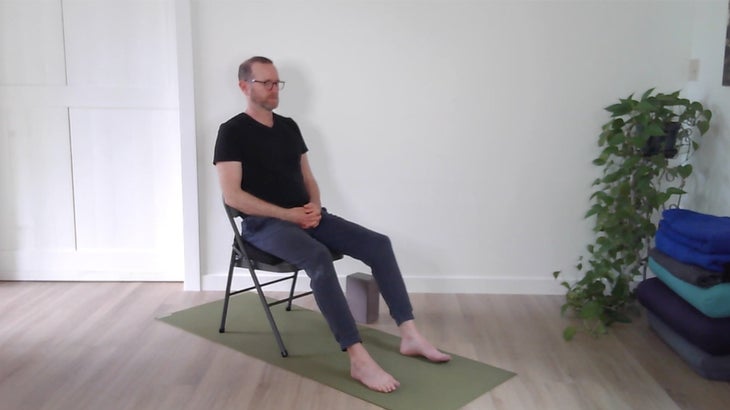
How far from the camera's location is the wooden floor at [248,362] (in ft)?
6.63

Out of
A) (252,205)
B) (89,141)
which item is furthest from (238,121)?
(89,141)

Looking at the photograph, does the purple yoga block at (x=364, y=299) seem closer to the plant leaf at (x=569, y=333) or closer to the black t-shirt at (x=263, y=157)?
the black t-shirt at (x=263, y=157)

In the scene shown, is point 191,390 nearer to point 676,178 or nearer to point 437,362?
point 437,362

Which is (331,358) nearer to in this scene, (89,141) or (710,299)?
(710,299)

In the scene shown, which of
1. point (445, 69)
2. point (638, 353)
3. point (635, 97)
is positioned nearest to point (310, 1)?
point (445, 69)

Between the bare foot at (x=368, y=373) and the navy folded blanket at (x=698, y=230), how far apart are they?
1253 millimetres

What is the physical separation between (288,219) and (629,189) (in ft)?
5.27

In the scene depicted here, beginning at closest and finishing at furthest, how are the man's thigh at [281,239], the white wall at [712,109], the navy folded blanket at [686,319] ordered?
the navy folded blanket at [686,319] → the man's thigh at [281,239] → the white wall at [712,109]

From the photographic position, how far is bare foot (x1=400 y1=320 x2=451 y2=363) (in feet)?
7.55

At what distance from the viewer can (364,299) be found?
275 cm

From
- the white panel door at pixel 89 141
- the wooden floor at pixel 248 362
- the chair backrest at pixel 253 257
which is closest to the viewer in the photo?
the wooden floor at pixel 248 362

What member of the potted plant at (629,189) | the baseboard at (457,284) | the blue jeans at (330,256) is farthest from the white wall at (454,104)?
the blue jeans at (330,256)

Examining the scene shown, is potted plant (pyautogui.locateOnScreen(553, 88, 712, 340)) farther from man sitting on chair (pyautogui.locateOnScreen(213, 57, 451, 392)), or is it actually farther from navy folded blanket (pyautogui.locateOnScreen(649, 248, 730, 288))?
man sitting on chair (pyautogui.locateOnScreen(213, 57, 451, 392))

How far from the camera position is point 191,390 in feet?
6.82
